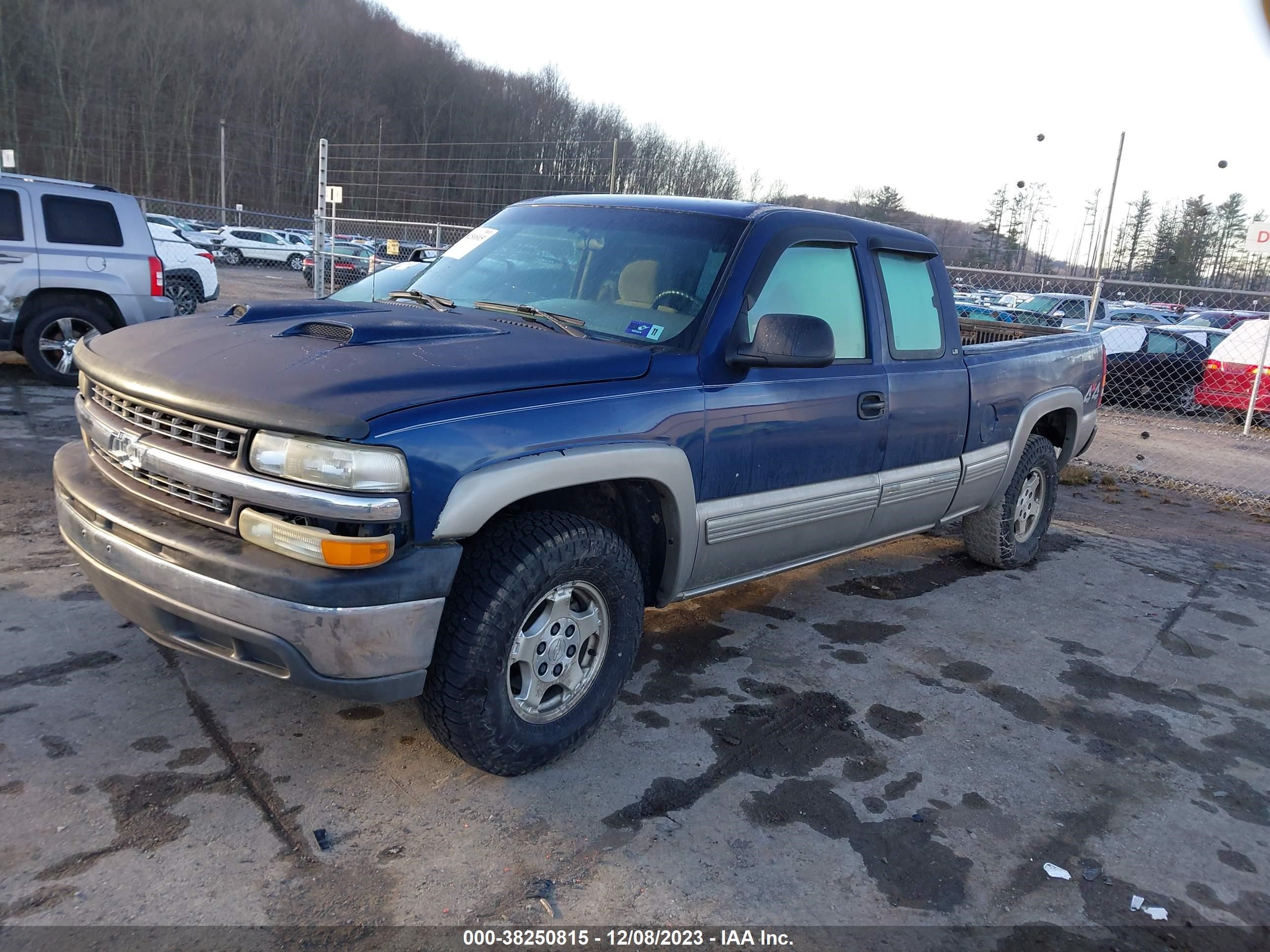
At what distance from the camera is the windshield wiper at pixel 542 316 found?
339 cm

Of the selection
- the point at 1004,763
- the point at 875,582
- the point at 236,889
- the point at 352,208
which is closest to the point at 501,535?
the point at 236,889

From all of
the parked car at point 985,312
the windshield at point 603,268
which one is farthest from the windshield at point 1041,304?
the windshield at point 603,268

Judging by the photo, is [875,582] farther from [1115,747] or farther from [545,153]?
[545,153]

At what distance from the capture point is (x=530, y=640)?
2877 millimetres

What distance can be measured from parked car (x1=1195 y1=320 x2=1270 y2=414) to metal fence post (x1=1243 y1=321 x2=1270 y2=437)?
171 mm

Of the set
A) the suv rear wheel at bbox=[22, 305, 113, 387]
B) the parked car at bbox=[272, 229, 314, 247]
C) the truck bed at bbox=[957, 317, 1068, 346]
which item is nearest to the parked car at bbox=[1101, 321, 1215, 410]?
the truck bed at bbox=[957, 317, 1068, 346]

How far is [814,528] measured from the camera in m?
3.90

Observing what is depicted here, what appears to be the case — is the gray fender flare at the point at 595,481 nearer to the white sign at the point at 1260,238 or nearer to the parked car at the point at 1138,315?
the white sign at the point at 1260,238

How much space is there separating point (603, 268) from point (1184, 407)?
1403 centimetres

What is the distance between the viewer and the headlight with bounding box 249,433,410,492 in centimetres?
239

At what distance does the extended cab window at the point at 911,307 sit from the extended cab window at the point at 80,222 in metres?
7.25

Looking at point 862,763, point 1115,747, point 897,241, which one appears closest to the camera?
point 862,763

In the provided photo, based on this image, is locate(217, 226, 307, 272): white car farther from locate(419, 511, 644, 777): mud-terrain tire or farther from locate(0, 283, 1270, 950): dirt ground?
locate(419, 511, 644, 777): mud-terrain tire

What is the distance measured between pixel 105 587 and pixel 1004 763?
3055 mm
